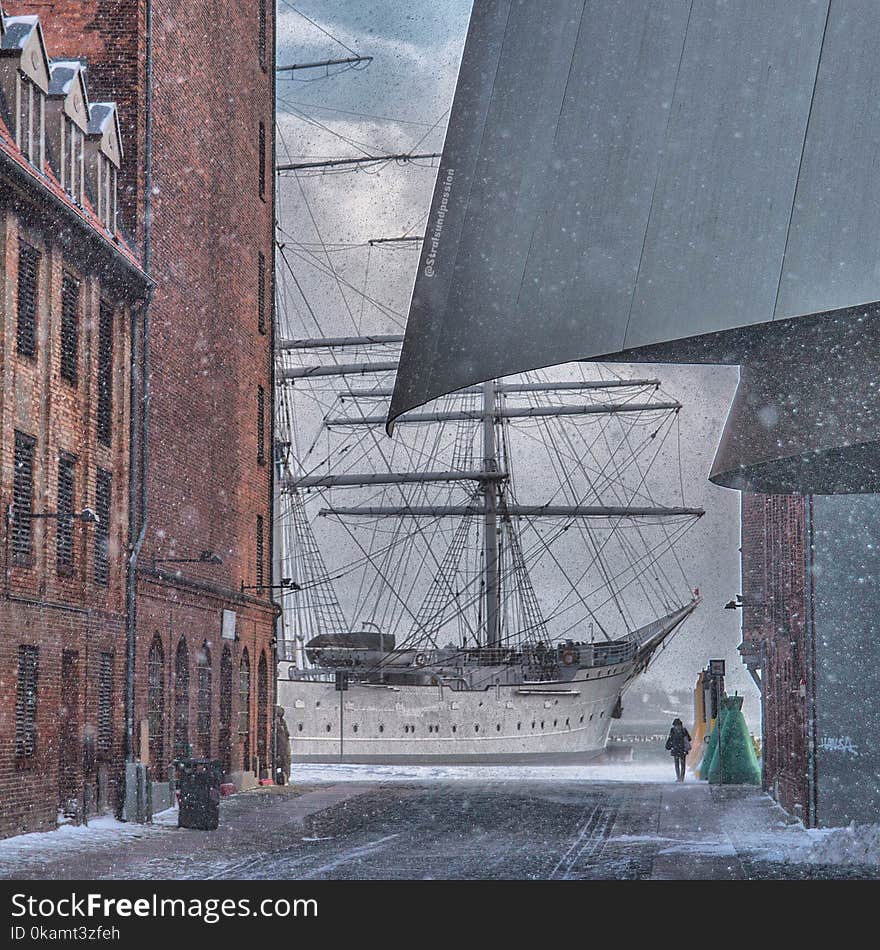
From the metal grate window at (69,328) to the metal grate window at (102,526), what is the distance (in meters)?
2.01

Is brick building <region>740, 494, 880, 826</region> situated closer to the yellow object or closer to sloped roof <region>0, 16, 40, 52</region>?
sloped roof <region>0, 16, 40, 52</region>

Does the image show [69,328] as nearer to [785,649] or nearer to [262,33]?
[785,649]

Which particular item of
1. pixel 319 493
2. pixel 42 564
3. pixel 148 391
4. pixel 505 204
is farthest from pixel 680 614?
pixel 505 204

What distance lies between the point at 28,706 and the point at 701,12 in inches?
515

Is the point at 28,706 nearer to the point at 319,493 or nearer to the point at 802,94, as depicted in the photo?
the point at 802,94

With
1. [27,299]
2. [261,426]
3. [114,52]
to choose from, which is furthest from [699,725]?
[27,299]

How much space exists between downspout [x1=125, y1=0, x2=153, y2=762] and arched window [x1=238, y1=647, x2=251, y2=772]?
815cm

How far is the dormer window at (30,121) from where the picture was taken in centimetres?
2277

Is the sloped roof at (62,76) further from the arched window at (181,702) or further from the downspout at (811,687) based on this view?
the downspout at (811,687)

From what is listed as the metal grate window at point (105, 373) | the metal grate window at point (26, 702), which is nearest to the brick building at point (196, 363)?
the metal grate window at point (105, 373)

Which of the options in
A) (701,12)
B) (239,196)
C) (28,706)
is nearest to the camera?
(701,12)

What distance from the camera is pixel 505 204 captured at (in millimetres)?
14461

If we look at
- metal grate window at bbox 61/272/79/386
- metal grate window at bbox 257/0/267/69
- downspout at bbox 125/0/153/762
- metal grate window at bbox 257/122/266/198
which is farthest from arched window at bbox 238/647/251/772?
metal grate window at bbox 257/0/267/69

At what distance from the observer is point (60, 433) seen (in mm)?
22859
